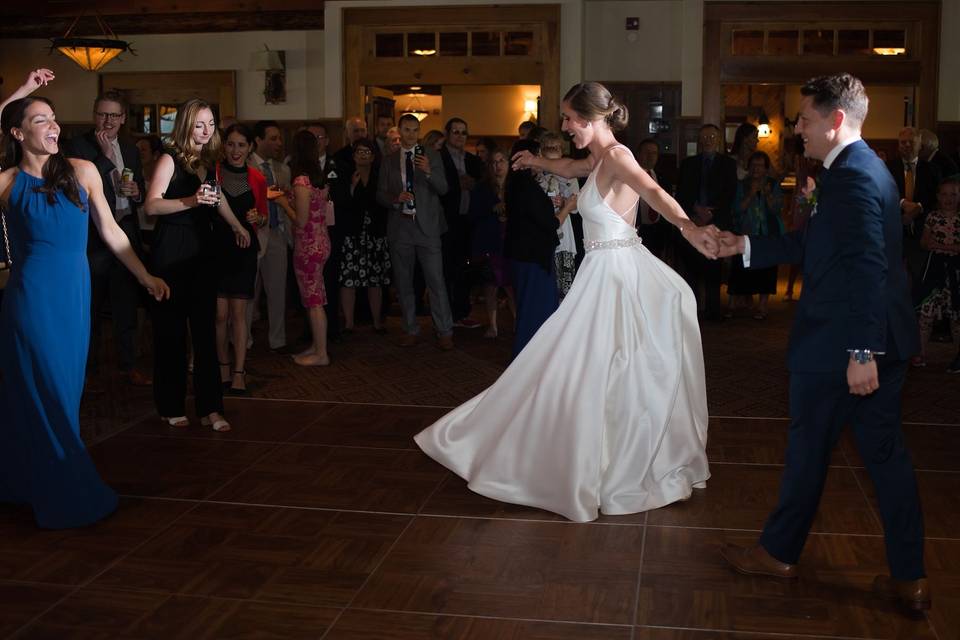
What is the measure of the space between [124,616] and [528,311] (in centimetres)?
346

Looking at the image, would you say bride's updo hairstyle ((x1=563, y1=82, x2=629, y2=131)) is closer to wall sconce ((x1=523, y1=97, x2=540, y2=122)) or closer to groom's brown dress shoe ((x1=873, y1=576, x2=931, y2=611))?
groom's brown dress shoe ((x1=873, y1=576, x2=931, y2=611))

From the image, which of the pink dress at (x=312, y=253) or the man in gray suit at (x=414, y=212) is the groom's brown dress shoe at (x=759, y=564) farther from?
the man in gray suit at (x=414, y=212)

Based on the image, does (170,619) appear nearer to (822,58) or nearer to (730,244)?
(730,244)

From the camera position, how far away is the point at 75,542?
12.0 feet

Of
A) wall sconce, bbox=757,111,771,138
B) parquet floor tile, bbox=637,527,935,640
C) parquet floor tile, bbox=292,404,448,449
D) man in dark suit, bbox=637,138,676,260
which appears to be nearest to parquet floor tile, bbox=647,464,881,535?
parquet floor tile, bbox=637,527,935,640

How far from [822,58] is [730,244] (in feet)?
27.9

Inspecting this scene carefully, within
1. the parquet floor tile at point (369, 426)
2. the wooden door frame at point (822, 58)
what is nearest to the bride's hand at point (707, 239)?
the parquet floor tile at point (369, 426)

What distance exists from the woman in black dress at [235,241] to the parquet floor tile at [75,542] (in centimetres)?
166

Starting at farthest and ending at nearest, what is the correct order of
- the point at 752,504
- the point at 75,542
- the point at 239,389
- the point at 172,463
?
the point at 239,389 < the point at 172,463 < the point at 752,504 < the point at 75,542

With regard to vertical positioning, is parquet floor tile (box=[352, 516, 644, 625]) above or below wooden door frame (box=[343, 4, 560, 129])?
below

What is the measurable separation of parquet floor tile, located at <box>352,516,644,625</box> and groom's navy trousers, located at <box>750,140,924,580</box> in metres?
0.62

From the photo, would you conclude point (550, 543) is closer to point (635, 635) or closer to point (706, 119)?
point (635, 635)

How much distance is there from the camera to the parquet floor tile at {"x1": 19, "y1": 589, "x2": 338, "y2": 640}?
9.69ft

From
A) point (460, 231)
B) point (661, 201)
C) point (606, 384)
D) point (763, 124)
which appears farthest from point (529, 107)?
point (606, 384)
